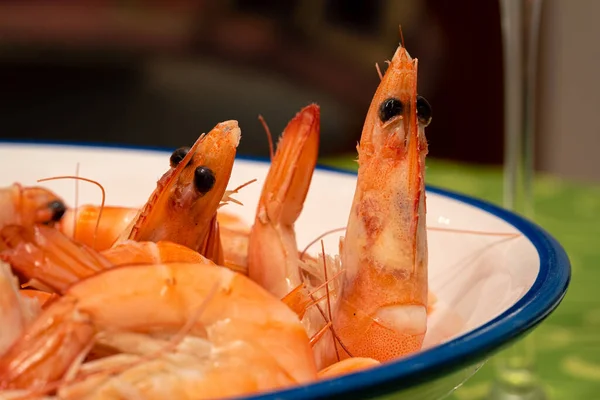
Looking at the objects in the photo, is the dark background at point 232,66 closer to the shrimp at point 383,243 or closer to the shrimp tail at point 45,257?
the shrimp at point 383,243

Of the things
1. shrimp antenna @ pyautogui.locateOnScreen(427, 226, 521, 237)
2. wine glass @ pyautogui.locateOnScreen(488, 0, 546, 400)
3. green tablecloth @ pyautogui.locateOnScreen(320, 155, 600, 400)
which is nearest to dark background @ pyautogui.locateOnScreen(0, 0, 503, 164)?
green tablecloth @ pyautogui.locateOnScreen(320, 155, 600, 400)

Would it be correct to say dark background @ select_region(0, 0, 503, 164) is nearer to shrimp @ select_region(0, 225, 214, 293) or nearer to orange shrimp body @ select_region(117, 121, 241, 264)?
orange shrimp body @ select_region(117, 121, 241, 264)

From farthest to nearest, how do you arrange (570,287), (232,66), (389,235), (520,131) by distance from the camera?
(232,66) < (570,287) < (520,131) < (389,235)

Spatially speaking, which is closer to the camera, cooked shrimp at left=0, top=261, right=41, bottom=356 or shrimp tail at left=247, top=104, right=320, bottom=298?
cooked shrimp at left=0, top=261, right=41, bottom=356

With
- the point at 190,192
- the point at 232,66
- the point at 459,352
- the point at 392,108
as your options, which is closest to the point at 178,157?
the point at 190,192

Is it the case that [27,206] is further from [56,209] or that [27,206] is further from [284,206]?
[284,206]
